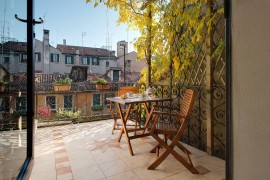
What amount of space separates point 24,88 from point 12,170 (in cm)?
75

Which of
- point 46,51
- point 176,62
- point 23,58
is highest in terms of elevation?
point 46,51

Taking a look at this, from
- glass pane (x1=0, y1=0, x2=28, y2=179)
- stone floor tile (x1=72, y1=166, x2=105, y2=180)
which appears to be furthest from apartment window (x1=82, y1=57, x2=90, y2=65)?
glass pane (x1=0, y1=0, x2=28, y2=179)

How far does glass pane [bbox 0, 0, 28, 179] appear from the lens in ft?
3.91

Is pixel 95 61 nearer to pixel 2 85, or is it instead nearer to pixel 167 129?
pixel 167 129

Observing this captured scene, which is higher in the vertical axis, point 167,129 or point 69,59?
point 69,59

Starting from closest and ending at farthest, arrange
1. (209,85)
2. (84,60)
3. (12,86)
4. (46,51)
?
(12,86), (209,85), (46,51), (84,60)

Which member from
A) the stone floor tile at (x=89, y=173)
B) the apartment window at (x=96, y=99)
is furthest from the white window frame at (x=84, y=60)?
the stone floor tile at (x=89, y=173)

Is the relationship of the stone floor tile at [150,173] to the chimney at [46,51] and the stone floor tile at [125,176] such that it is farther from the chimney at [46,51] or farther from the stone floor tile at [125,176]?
the chimney at [46,51]
